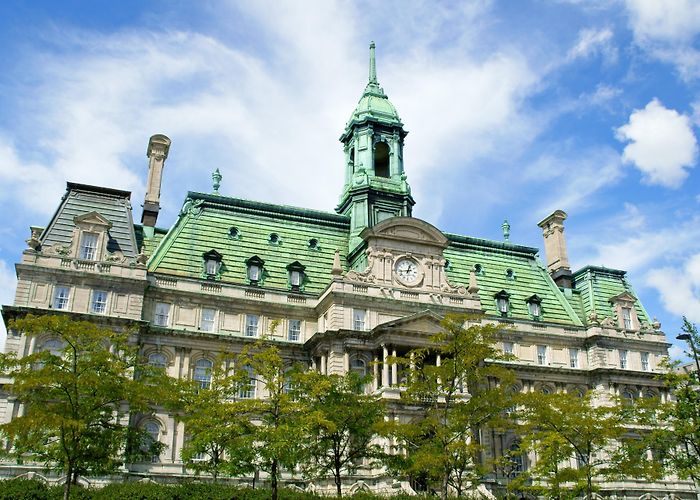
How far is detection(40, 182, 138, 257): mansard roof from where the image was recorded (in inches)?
2138

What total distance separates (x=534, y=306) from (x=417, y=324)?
17095mm

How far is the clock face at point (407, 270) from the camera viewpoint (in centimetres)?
5966

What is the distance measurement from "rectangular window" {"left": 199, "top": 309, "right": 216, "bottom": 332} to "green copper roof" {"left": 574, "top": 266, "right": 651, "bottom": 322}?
35794 mm

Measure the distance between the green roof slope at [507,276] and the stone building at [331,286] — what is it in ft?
0.45

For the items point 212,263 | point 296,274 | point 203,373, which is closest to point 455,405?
point 203,373

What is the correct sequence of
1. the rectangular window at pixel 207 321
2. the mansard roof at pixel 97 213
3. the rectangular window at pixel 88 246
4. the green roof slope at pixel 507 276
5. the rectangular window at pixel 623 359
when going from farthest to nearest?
the green roof slope at pixel 507 276
the rectangular window at pixel 623 359
the rectangular window at pixel 207 321
the mansard roof at pixel 97 213
the rectangular window at pixel 88 246

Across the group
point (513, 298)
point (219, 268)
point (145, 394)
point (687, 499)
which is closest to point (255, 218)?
point (219, 268)

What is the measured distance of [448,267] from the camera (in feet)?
223

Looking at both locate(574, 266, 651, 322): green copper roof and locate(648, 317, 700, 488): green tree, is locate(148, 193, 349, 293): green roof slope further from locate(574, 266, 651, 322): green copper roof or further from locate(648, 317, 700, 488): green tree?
locate(648, 317, 700, 488): green tree

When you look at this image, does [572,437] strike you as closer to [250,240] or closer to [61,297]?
[250,240]

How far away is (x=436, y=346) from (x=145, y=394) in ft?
79.6

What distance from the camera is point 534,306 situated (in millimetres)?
67625

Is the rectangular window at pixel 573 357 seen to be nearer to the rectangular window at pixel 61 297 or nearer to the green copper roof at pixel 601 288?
the green copper roof at pixel 601 288

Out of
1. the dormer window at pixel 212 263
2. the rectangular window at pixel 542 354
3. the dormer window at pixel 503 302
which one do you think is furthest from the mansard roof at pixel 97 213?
the rectangular window at pixel 542 354
